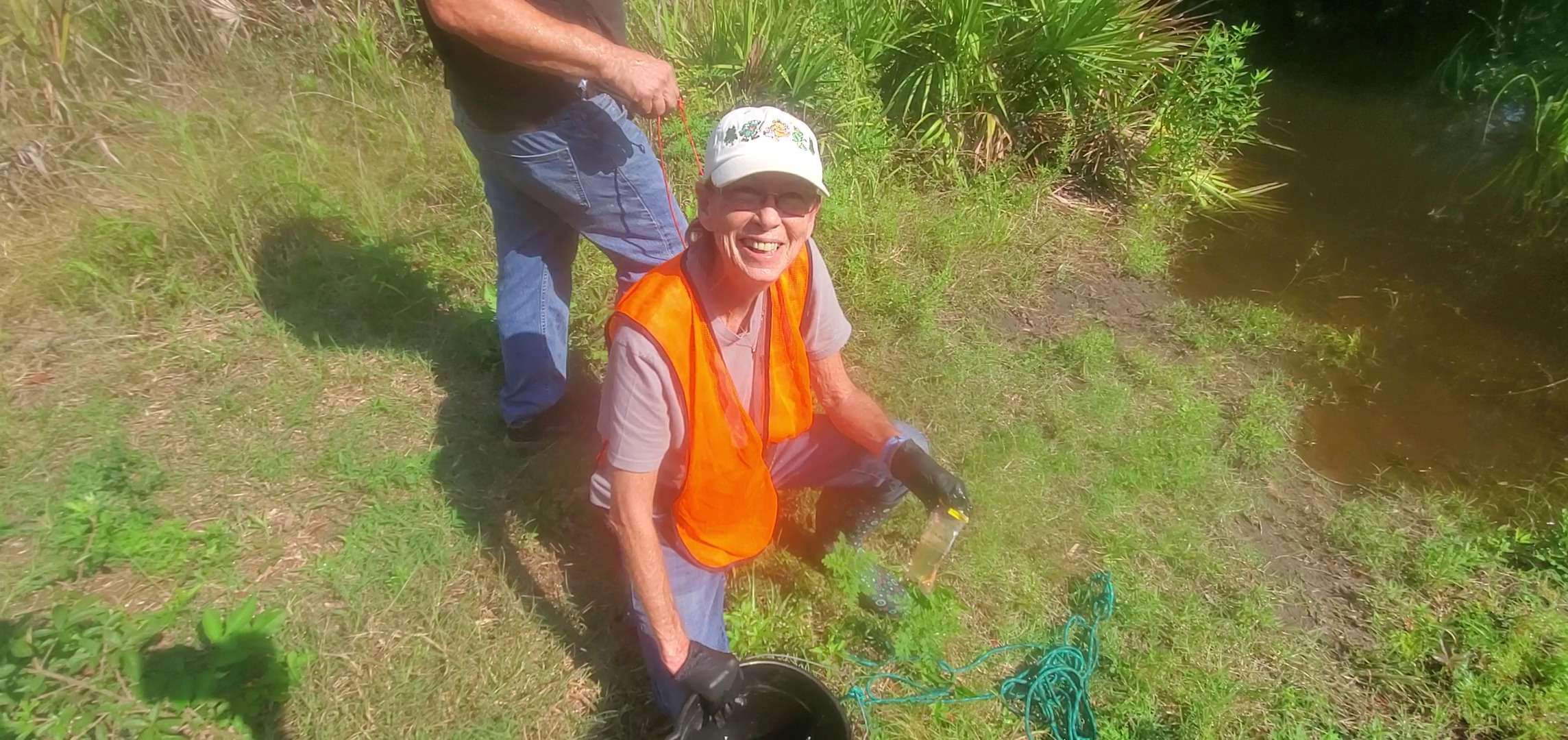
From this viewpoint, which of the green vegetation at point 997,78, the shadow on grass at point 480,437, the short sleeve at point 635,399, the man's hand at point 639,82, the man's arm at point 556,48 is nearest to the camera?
the short sleeve at point 635,399

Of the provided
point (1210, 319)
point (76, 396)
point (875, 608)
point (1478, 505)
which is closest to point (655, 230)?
point (875, 608)

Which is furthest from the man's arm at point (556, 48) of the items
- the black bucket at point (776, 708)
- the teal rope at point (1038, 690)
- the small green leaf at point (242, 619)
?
the teal rope at point (1038, 690)

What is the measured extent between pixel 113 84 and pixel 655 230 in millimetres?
3124

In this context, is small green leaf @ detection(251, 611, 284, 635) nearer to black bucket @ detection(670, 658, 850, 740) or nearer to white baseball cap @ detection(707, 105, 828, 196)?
black bucket @ detection(670, 658, 850, 740)

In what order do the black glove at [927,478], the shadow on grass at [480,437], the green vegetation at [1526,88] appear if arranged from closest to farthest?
1. the black glove at [927,478]
2. the shadow on grass at [480,437]
3. the green vegetation at [1526,88]

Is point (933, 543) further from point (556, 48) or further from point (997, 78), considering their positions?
point (997, 78)

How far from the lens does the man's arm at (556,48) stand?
185cm

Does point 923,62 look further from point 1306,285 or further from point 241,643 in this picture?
point 241,643

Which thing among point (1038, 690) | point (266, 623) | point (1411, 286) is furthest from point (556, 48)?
point (1411, 286)

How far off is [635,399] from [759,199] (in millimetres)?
501

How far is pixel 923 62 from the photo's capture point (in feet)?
14.7

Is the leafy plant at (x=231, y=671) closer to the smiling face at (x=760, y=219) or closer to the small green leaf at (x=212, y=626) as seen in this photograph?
the small green leaf at (x=212, y=626)

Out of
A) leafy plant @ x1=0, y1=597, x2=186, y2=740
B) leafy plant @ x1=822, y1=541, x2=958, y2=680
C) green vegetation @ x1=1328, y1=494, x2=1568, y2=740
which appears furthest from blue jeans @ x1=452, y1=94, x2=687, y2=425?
green vegetation @ x1=1328, y1=494, x2=1568, y2=740

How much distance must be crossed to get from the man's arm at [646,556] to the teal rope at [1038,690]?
25.1 inches
